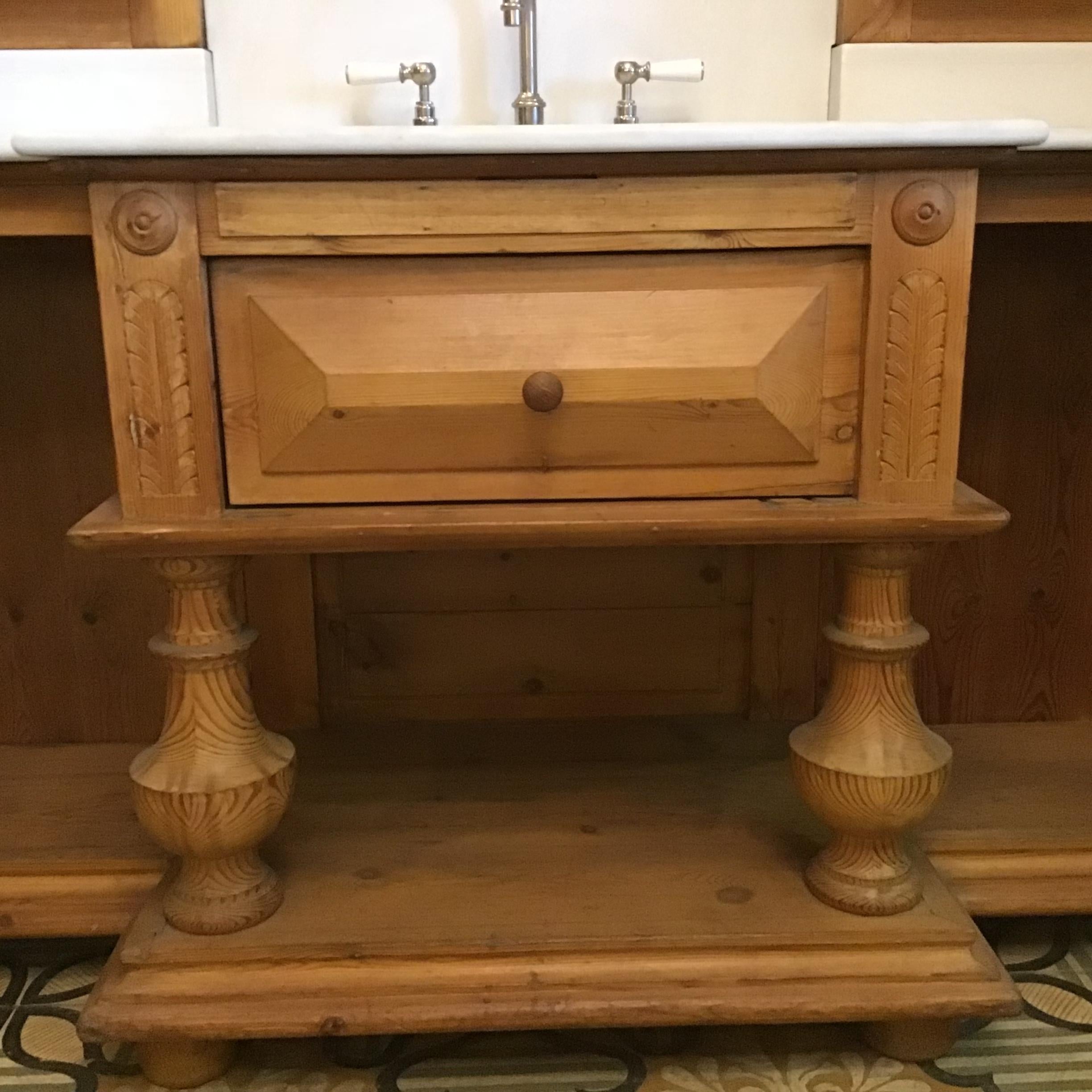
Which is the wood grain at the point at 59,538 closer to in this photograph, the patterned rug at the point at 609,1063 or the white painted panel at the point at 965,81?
the patterned rug at the point at 609,1063

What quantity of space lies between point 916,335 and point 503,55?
0.66 m

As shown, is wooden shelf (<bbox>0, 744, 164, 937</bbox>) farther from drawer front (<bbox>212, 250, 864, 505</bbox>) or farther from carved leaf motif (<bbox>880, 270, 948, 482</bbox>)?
carved leaf motif (<bbox>880, 270, 948, 482</bbox>)

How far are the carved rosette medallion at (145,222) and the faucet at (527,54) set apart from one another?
1.57 ft

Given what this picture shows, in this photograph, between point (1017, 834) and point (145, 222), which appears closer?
point (145, 222)

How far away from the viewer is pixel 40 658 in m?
1.34

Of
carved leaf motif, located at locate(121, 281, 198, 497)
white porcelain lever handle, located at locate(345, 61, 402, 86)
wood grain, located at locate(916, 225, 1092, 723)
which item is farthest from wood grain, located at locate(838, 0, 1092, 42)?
carved leaf motif, located at locate(121, 281, 198, 497)

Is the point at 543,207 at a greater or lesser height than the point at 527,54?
lesser

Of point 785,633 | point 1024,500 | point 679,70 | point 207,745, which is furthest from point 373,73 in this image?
point 1024,500

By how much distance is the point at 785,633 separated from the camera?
4.42 ft

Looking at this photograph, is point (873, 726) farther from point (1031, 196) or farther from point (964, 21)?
point (964, 21)

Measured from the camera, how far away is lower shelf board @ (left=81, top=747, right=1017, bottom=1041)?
868 millimetres

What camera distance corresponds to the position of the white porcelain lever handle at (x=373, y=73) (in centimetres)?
110

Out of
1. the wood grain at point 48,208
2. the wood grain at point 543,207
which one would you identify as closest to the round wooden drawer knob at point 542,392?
the wood grain at point 543,207

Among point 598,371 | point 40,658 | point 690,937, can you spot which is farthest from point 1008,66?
point 40,658
